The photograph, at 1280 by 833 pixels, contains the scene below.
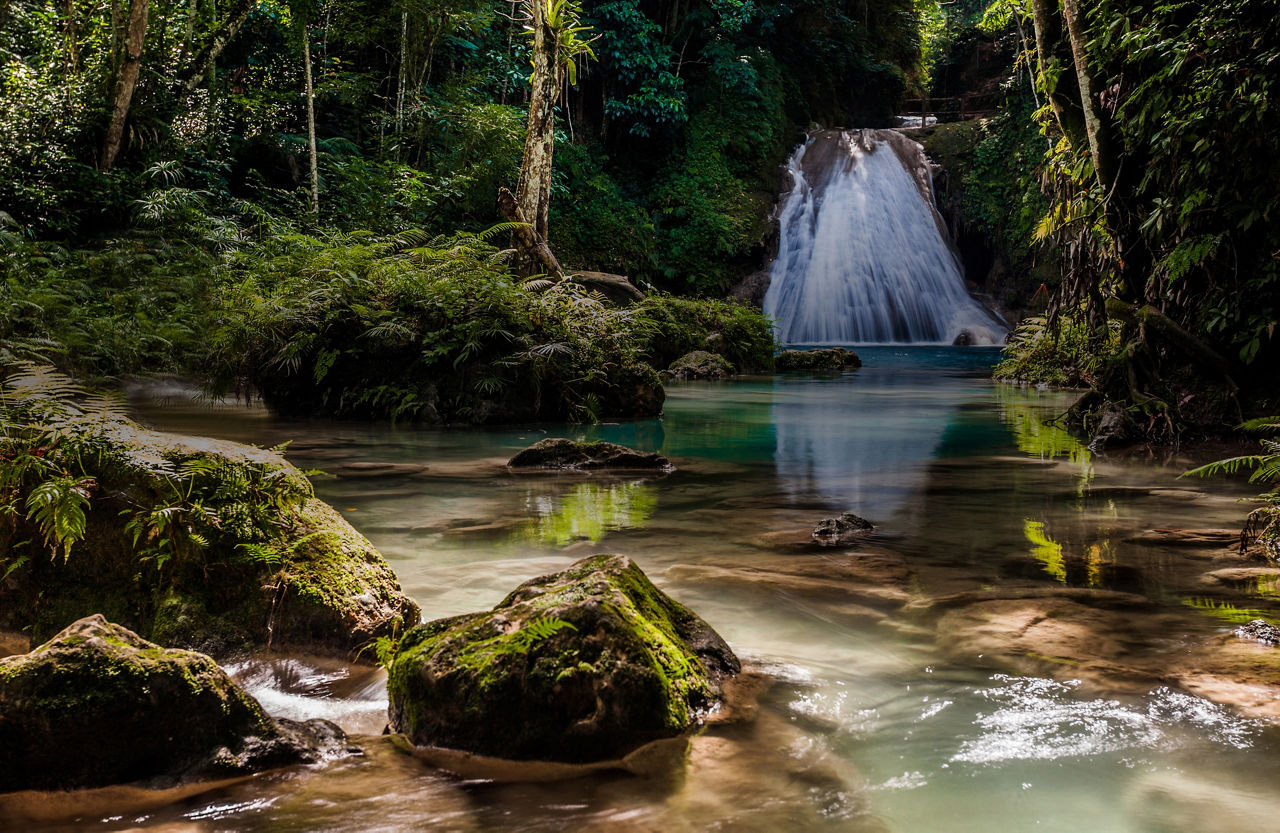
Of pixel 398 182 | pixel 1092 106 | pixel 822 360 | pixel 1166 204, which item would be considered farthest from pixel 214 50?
pixel 1166 204

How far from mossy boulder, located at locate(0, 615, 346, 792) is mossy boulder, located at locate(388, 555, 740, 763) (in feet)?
1.13

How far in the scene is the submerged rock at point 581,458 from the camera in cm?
696

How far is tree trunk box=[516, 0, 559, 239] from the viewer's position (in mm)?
13125

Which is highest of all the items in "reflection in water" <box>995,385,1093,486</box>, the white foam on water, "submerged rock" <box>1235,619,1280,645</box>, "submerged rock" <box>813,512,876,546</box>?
"reflection in water" <box>995,385,1093,486</box>

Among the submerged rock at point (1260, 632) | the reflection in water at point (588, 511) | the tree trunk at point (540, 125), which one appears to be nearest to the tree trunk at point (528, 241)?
the tree trunk at point (540, 125)

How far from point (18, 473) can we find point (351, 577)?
1301 millimetres

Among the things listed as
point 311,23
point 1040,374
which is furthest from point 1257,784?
point 311,23

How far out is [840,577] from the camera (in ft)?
13.0

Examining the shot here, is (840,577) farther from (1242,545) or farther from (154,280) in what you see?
(154,280)

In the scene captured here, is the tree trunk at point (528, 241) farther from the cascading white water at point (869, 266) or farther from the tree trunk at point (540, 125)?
the cascading white water at point (869, 266)

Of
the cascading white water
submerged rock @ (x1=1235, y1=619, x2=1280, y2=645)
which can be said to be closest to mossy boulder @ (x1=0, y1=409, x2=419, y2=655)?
submerged rock @ (x1=1235, y1=619, x2=1280, y2=645)

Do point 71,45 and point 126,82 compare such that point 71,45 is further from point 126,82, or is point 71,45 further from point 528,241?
point 528,241

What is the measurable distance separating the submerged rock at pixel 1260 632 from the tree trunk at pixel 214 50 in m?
19.9

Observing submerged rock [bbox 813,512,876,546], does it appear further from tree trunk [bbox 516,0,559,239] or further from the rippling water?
tree trunk [bbox 516,0,559,239]
